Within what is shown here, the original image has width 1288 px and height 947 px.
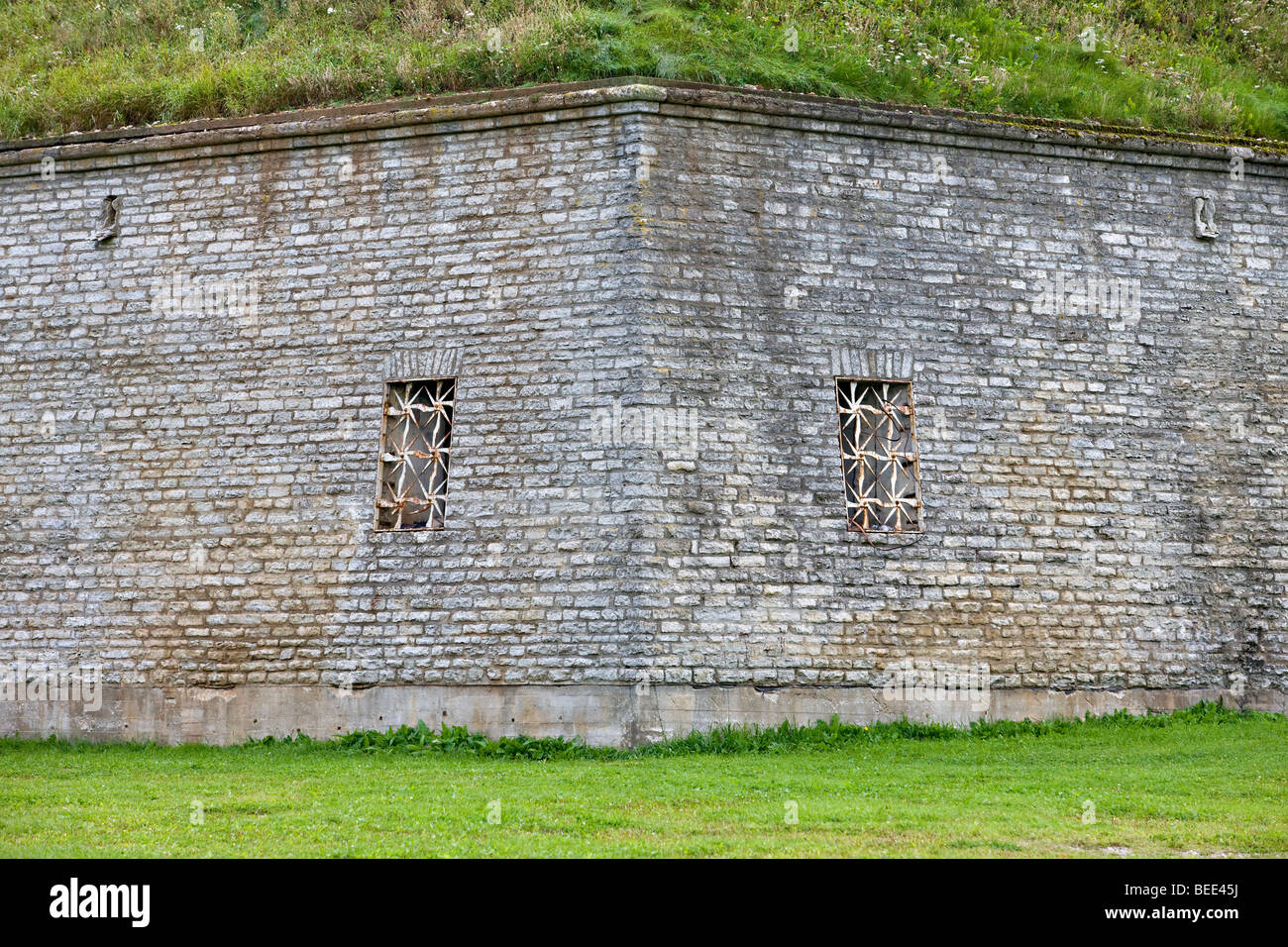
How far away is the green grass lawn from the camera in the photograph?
7.52m

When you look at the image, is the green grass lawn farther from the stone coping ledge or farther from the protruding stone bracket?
the stone coping ledge

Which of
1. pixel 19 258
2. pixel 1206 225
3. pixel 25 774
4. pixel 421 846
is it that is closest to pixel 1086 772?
pixel 421 846

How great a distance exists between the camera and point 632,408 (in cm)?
1166

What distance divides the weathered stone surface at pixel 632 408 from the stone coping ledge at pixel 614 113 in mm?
39

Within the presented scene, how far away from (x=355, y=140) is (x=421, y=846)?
7.85 m

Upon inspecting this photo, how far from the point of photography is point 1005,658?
12.1m

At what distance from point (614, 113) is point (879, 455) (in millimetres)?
4014

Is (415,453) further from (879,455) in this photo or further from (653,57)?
(653,57)

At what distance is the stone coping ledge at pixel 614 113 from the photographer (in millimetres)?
12383

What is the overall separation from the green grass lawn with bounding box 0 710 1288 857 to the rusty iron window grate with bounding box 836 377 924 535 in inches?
79.7

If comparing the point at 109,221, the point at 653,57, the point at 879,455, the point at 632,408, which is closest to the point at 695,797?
the point at 632,408

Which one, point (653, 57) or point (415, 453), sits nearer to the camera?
point (415, 453)

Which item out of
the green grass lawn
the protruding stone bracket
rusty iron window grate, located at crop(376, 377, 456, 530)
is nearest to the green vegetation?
the protruding stone bracket

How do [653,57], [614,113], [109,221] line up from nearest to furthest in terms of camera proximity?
1. [614,113]
2. [653,57]
3. [109,221]
